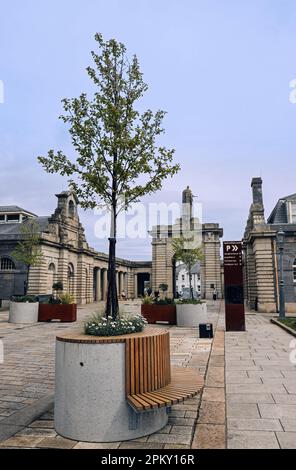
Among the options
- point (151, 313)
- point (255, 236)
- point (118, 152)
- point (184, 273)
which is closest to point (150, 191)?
point (118, 152)

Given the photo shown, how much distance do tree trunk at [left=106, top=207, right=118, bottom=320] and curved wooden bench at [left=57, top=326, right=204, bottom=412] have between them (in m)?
0.77

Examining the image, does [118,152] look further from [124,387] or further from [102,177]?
[124,387]

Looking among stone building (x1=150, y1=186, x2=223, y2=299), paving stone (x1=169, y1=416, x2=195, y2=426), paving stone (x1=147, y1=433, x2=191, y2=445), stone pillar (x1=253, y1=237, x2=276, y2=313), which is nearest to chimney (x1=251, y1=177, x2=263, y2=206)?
stone pillar (x1=253, y1=237, x2=276, y2=313)

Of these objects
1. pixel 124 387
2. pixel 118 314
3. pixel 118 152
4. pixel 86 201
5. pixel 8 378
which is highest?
pixel 118 152

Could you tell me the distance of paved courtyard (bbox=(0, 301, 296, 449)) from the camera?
4188mm

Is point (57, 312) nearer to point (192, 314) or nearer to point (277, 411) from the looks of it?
→ point (192, 314)

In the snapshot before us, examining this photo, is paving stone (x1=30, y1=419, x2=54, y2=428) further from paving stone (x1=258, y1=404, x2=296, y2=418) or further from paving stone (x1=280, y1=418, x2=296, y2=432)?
paving stone (x1=280, y1=418, x2=296, y2=432)

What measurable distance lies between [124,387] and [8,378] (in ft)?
13.9

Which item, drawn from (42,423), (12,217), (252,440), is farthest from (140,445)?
(12,217)

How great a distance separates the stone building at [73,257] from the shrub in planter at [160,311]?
14.1 metres

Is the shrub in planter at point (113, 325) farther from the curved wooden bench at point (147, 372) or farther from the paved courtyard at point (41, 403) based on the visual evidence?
the paved courtyard at point (41, 403)

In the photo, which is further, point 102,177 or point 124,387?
point 102,177

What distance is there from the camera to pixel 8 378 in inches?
289

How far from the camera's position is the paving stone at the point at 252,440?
398 cm
